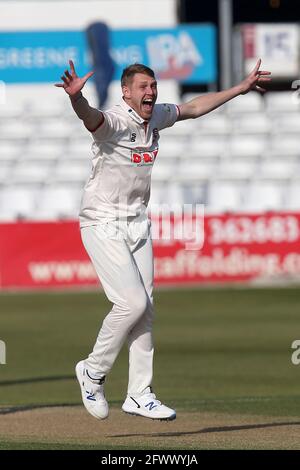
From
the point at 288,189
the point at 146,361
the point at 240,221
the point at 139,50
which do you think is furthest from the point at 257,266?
the point at 146,361

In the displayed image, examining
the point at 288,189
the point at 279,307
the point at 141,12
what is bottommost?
the point at 279,307

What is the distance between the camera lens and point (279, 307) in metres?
19.2

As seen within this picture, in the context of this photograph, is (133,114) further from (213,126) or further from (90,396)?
(213,126)

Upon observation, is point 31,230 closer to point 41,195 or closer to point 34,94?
point 41,195

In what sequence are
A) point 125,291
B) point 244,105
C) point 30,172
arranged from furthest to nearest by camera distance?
point 244,105 → point 30,172 → point 125,291

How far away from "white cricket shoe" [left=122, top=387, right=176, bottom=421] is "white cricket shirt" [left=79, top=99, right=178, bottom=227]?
1153mm

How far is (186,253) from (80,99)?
1469cm

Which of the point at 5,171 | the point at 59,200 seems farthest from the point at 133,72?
the point at 5,171

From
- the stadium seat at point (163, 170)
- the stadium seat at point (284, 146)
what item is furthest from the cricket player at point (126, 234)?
the stadium seat at point (284, 146)

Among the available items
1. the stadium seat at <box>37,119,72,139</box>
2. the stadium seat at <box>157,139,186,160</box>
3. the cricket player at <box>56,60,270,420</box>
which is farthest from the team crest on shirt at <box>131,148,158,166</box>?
the stadium seat at <box>37,119,72,139</box>

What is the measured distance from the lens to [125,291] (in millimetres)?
7922

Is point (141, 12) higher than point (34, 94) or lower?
higher

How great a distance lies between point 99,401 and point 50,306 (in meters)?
11.6

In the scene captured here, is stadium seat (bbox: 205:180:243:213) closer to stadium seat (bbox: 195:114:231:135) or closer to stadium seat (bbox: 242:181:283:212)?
stadium seat (bbox: 242:181:283:212)
